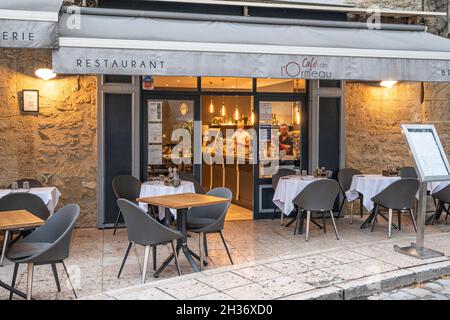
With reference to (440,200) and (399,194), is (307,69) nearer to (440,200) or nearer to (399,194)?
(399,194)

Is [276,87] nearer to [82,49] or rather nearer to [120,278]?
[82,49]

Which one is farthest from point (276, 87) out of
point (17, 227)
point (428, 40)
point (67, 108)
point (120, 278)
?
point (17, 227)

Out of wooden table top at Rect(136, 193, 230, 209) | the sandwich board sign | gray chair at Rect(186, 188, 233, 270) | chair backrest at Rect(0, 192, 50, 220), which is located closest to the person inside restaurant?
gray chair at Rect(186, 188, 233, 270)

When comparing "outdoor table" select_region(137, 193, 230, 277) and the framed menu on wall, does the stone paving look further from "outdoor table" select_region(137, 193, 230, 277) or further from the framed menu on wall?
the framed menu on wall

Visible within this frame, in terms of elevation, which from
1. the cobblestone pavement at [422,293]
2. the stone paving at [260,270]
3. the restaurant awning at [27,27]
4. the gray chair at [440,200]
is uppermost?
the restaurant awning at [27,27]

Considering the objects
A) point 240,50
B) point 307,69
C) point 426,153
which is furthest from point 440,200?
point 240,50

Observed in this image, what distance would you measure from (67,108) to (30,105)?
550mm

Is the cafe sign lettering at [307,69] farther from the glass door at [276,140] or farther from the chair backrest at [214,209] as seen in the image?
the glass door at [276,140]

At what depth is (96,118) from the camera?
8.31 meters

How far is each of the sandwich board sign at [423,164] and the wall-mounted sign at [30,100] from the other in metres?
5.43

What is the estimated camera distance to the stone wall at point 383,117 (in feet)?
31.3

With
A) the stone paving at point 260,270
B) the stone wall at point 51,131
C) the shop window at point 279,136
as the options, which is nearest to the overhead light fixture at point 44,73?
the stone wall at point 51,131

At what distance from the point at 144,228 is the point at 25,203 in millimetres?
1746
